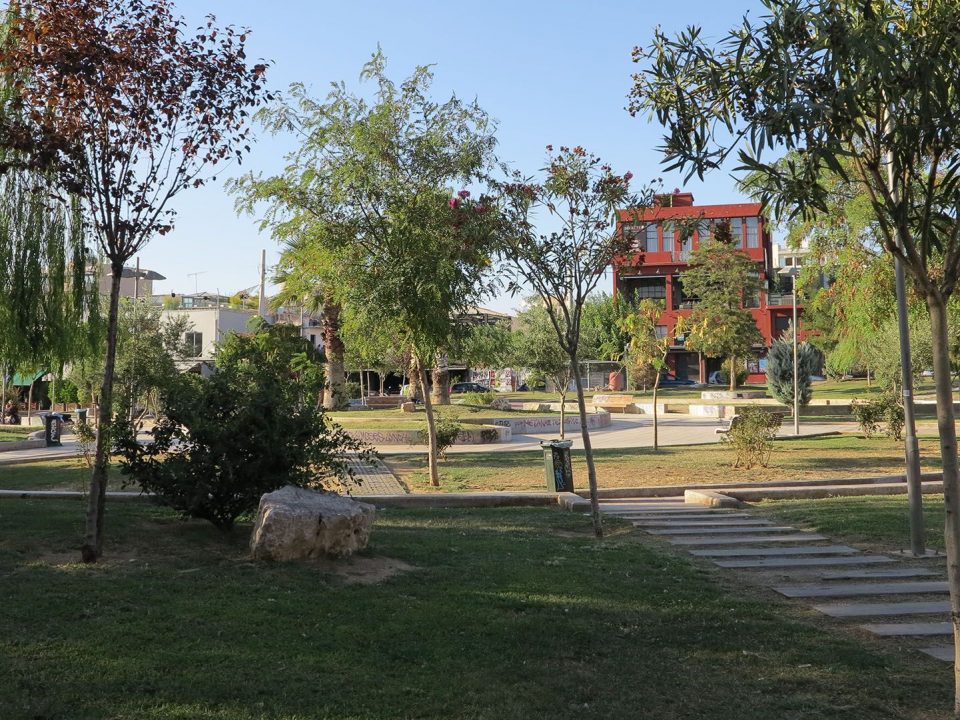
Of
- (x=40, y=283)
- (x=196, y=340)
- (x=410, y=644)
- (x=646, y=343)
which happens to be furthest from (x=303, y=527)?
(x=196, y=340)

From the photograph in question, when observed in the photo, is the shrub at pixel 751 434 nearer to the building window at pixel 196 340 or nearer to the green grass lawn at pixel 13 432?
the green grass lawn at pixel 13 432

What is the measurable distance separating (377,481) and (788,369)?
26.2 metres

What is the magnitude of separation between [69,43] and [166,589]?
483 centimetres

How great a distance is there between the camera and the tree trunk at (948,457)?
497 cm

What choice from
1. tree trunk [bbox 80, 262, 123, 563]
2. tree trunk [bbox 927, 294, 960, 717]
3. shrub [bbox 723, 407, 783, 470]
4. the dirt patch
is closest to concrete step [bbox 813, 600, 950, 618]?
tree trunk [bbox 927, 294, 960, 717]

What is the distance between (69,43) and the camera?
26.1 ft

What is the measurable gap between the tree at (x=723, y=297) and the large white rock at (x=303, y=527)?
49.9 m

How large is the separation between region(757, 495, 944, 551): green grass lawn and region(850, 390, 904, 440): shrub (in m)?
10.0

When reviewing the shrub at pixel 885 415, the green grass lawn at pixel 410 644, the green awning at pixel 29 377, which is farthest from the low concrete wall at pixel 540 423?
the green grass lawn at pixel 410 644

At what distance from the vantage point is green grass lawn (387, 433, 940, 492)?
57.9 ft

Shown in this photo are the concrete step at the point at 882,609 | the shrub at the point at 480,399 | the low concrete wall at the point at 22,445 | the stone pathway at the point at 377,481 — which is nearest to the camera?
the concrete step at the point at 882,609

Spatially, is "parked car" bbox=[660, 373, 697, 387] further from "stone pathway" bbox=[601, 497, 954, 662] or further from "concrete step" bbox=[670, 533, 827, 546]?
"concrete step" bbox=[670, 533, 827, 546]

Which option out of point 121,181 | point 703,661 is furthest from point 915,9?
point 121,181

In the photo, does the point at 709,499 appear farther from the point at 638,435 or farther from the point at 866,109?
the point at 638,435
